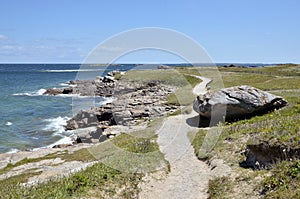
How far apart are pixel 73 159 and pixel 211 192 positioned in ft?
50.4

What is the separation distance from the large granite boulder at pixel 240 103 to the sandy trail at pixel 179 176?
4676mm

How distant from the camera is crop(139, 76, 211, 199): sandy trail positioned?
14680 millimetres

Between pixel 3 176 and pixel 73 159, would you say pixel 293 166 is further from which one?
pixel 3 176

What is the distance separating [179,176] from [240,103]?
513 inches

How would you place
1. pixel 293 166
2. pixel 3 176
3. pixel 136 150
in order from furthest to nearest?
pixel 3 176, pixel 136 150, pixel 293 166

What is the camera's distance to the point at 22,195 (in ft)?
40.5

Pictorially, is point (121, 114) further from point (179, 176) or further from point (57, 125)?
point (179, 176)

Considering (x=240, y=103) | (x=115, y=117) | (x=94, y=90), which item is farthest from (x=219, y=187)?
(x=94, y=90)

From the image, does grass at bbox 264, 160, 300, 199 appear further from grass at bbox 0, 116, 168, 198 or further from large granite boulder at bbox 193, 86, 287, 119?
large granite boulder at bbox 193, 86, 287, 119

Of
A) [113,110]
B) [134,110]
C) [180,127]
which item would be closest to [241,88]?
[180,127]

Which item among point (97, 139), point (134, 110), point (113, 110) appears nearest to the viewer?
point (97, 139)

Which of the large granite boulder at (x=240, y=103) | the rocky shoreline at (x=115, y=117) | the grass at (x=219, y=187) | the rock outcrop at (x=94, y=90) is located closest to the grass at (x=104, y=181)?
the grass at (x=219, y=187)

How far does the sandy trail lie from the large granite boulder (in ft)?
15.3

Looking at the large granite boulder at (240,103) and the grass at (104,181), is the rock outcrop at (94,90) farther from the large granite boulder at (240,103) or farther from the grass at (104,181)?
the grass at (104,181)
